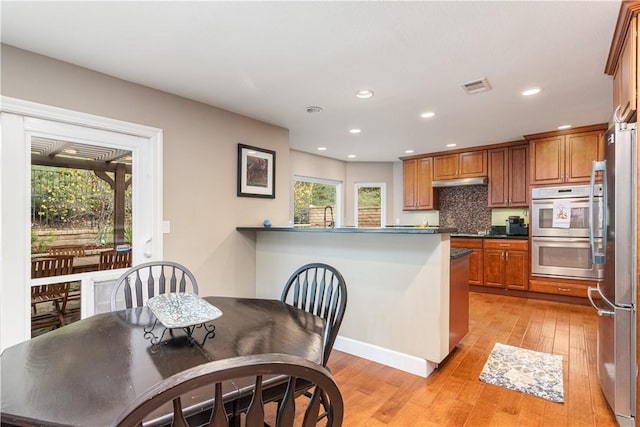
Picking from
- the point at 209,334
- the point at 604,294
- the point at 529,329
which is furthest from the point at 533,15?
the point at 529,329

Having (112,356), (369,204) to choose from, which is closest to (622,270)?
(112,356)

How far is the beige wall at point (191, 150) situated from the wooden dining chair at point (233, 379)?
2.51 metres

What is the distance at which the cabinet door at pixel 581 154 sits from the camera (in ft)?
13.4

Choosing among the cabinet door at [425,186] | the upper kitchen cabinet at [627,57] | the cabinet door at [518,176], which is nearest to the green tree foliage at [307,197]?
the cabinet door at [425,186]

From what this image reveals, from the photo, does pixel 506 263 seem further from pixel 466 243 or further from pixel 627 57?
pixel 627 57

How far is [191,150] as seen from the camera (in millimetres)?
3066

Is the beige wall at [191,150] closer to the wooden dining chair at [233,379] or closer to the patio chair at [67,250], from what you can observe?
the patio chair at [67,250]

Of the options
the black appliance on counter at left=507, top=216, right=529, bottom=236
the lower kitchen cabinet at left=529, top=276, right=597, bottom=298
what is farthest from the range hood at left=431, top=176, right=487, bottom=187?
the lower kitchen cabinet at left=529, top=276, right=597, bottom=298

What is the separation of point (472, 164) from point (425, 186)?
91 cm

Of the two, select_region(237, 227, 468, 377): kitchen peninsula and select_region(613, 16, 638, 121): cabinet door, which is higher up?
select_region(613, 16, 638, 121): cabinet door

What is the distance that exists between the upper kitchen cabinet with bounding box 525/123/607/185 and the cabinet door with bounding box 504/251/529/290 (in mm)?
1096

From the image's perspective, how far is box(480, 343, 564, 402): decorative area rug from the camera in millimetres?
2227

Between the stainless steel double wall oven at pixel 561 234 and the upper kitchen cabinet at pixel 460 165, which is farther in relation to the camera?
the upper kitchen cabinet at pixel 460 165

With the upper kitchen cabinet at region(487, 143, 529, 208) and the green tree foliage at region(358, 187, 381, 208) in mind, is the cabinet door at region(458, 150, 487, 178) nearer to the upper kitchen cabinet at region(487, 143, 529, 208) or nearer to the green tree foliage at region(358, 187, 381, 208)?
the upper kitchen cabinet at region(487, 143, 529, 208)
